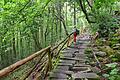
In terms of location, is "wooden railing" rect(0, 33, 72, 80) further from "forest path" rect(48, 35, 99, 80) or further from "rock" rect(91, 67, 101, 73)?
"rock" rect(91, 67, 101, 73)

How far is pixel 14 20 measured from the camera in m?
12.0

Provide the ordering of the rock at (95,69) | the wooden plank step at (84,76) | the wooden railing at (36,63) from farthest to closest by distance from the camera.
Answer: the rock at (95,69), the wooden plank step at (84,76), the wooden railing at (36,63)

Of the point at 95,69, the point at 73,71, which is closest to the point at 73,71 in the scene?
the point at 73,71

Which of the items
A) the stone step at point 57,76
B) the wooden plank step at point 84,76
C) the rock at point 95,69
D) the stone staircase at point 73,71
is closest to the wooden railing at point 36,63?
the stone step at point 57,76

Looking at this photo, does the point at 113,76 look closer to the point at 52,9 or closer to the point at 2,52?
the point at 52,9

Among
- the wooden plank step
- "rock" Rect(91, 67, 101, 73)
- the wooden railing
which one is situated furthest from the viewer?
"rock" Rect(91, 67, 101, 73)

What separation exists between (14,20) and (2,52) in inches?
547

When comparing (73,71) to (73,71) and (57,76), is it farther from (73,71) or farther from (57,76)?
(57,76)

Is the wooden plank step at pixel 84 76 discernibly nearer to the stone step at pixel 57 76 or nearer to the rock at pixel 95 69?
the stone step at pixel 57 76

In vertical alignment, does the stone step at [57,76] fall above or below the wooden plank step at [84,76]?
above

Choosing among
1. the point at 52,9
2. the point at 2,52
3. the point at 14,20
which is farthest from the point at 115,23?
the point at 2,52

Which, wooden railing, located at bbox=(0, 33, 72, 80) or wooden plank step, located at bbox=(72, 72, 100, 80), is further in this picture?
wooden plank step, located at bbox=(72, 72, 100, 80)

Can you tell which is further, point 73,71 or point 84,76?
point 73,71

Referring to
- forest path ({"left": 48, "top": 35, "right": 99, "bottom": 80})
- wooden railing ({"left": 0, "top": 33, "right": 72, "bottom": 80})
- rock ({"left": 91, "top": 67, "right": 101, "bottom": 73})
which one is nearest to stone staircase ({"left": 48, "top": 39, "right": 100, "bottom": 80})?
forest path ({"left": 48, "top": 35, "right": 99, "bottom": 80})
